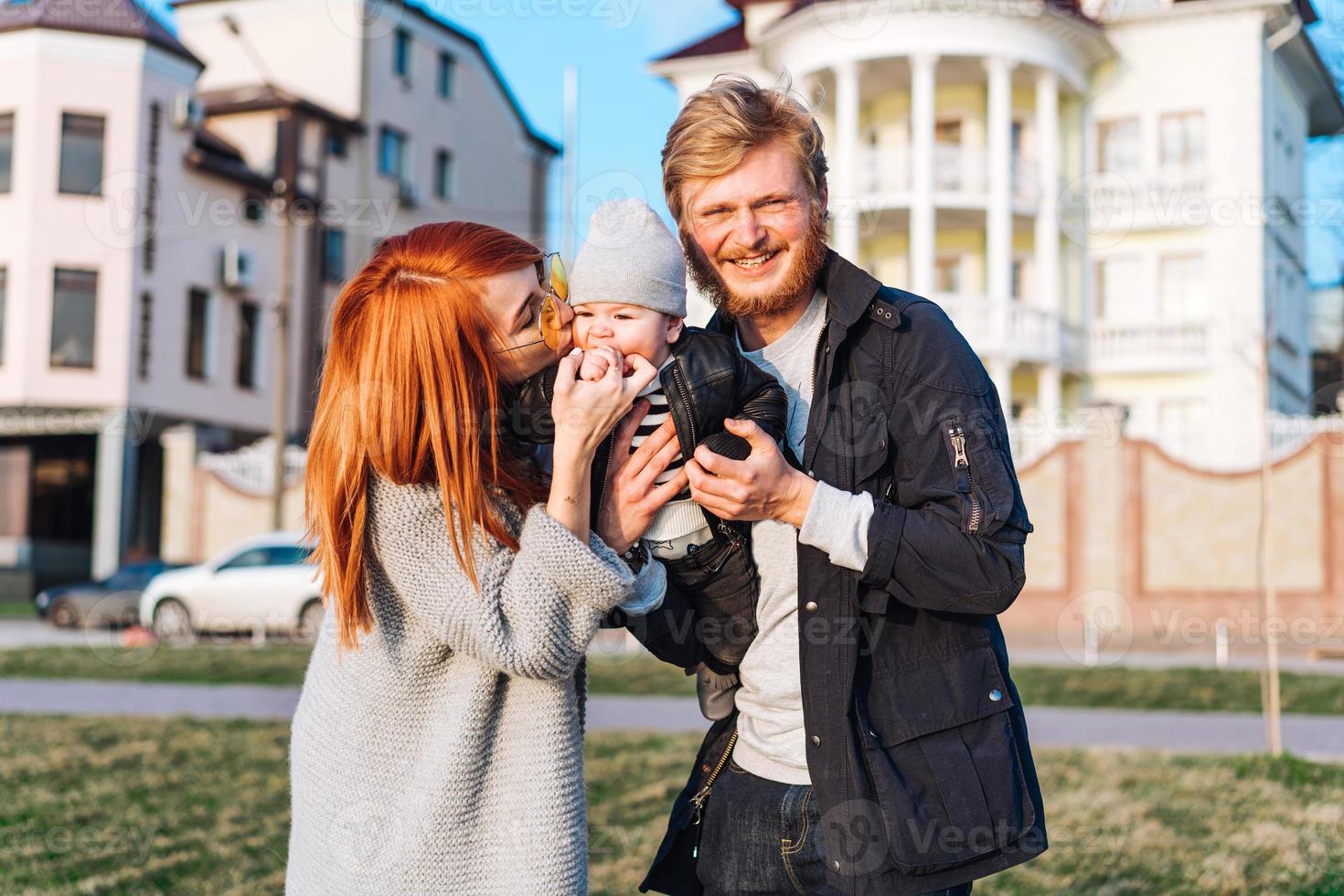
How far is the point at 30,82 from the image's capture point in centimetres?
2734

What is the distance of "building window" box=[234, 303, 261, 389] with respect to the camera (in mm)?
31781

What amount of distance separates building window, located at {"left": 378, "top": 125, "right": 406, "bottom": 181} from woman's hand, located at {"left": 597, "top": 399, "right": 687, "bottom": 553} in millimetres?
35531

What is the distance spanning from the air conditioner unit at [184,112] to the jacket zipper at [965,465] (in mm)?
29014

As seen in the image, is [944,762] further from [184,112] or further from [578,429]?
[184,112]

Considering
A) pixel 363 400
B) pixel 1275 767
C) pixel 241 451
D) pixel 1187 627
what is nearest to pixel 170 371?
pixel 241 451

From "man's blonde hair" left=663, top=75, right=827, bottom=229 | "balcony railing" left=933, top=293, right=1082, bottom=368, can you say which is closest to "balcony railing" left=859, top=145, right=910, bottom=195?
"balcony railing" left=933, top=293, right=1082, bottom=368

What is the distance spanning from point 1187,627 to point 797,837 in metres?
19.3

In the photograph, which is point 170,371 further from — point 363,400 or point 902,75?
point 363,400

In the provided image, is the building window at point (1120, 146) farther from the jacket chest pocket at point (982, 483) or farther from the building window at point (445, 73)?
the jacket chest pocket at point (982, 483)

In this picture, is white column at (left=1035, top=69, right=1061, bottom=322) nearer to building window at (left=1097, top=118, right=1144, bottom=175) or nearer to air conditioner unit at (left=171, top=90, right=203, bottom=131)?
building window at (left=1097, top=118, right=1144, bottom=175)

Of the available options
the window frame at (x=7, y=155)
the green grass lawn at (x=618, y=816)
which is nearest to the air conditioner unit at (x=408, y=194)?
the window frame at (x=7, y=155)

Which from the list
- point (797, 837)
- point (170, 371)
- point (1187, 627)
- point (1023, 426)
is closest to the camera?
point (797, 837)

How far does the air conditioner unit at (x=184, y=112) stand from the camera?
28312mm

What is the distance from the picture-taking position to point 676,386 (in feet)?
8.13
